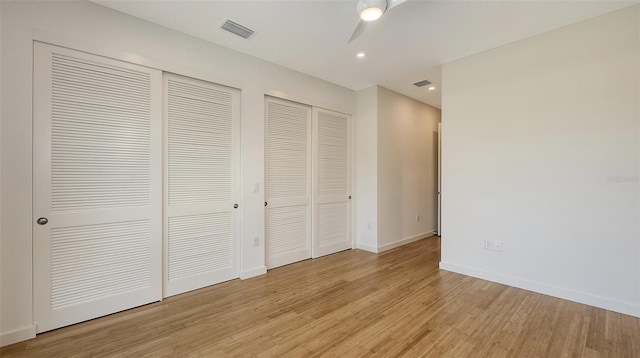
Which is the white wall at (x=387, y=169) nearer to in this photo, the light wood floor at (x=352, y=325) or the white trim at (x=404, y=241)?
the white trim at (x=404, y=241)

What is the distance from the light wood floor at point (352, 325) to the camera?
77.4 inches

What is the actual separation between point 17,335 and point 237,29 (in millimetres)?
3188

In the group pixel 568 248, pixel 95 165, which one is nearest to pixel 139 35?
pixel 95 165

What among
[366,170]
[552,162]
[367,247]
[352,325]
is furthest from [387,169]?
[352,325]

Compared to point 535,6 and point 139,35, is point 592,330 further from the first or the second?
point 139,35

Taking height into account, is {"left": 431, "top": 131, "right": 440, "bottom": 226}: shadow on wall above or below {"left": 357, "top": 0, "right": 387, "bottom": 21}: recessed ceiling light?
below

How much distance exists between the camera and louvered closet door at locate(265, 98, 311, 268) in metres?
3.71

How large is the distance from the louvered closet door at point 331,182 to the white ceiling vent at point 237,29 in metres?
1.55

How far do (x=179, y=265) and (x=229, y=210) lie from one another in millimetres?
785

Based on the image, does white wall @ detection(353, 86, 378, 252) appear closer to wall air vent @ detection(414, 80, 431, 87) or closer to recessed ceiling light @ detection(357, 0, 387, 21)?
wall air vent @ detection(414, 80, 431, 87)

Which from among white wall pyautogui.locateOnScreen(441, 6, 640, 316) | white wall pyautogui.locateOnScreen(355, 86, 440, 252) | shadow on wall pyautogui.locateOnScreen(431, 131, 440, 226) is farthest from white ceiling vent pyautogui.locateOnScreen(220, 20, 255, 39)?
shadow on wall pyautogui.locateOnScreen(431, 131, 440, 226)

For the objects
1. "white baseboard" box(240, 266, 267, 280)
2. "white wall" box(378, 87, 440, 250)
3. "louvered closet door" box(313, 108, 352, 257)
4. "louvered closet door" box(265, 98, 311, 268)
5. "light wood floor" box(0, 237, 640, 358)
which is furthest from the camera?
"white wall" box(378, 87, 440, 250)

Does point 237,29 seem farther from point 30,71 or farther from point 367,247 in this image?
point 367,247

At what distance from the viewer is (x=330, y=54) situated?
3375mm
